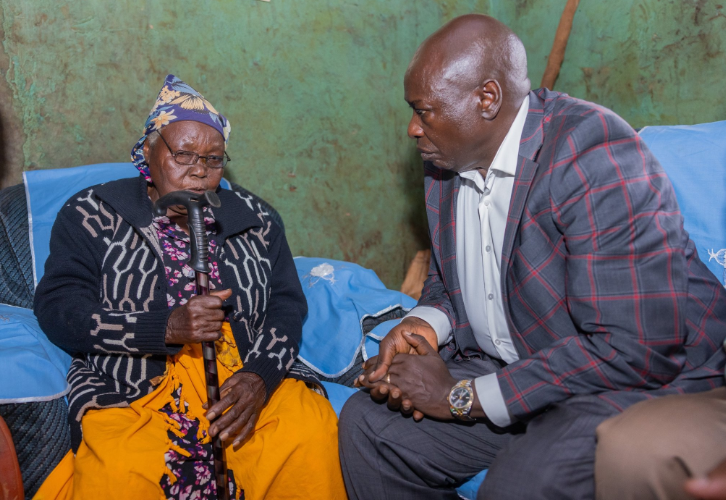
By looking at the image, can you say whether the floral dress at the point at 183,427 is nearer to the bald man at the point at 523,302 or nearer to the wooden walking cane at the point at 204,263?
the wooden walking cane at the point at 204,263

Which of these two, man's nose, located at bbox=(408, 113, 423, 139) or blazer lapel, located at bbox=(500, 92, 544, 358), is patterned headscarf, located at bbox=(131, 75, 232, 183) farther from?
blazer lapel, located at bbox=(500, 92, 544, 358)

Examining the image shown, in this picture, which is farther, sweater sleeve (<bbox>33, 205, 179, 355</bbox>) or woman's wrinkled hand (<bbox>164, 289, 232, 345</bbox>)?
sweater sleeve (<bbox>33, 205, 179, 355</bbox>)

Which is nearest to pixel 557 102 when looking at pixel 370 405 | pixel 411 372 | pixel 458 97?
pixel 458 97

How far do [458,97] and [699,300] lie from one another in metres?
0.95

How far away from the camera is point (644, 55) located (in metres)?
3.16

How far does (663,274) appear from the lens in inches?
58.2

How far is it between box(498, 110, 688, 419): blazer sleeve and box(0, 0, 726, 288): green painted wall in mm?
1780

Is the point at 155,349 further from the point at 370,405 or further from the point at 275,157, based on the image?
the point at 275,157

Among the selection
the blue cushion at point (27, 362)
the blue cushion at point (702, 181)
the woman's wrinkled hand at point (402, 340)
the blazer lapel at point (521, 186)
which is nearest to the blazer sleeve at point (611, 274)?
the blazer lapel at point (521, 186)

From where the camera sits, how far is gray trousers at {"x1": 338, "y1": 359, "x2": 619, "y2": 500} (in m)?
1.51

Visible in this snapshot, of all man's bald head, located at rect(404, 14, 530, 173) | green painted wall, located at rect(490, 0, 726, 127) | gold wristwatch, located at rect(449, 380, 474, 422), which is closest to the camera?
gold wristwatch, located at rect(449, 380, 474, 422)

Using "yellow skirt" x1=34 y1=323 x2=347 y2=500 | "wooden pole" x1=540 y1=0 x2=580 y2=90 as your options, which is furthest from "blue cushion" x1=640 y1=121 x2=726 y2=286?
"yellow skirt" x1=34 y1=323 x2=347 y2=500

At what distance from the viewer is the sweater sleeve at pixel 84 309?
75.5 inches

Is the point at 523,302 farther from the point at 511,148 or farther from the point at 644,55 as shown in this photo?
the point at 644,55
